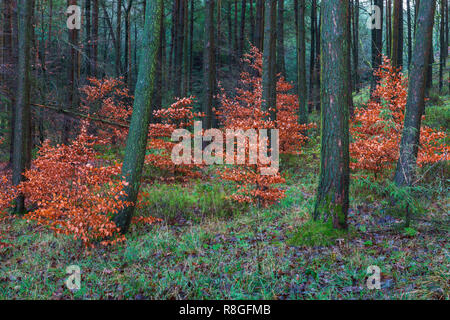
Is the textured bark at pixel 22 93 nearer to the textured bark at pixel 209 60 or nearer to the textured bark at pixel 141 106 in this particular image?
the textured bark at pixel 141 106

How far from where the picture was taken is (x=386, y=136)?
25.5 feet

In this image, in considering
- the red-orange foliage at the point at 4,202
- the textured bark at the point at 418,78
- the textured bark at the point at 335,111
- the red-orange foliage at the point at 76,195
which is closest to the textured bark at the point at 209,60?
the red-orange foliage at the point at 76,195

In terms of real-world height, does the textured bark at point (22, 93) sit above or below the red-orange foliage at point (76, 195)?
above

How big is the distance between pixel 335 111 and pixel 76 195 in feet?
16.4

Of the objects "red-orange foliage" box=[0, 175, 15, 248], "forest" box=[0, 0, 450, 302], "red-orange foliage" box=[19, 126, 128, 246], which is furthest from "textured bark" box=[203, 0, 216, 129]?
"red-orange foliage" box=[0, 175, 15, 248]

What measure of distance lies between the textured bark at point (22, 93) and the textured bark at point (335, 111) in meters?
7.28

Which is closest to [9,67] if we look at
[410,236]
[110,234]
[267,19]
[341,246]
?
[110,234]

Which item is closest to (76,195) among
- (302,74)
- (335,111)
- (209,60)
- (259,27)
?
(335,111)

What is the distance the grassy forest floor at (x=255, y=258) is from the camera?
3706 millimetres

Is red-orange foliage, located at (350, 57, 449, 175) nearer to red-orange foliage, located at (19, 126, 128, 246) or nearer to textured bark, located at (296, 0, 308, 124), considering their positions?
textured bark, located at (296, 0, 308, 124)

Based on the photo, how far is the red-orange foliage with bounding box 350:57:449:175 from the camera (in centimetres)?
710

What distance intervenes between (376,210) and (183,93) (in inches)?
477

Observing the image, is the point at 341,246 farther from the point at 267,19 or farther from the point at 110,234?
the point at 267,19

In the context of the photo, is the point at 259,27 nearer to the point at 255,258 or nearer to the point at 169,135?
the point at 169,135
